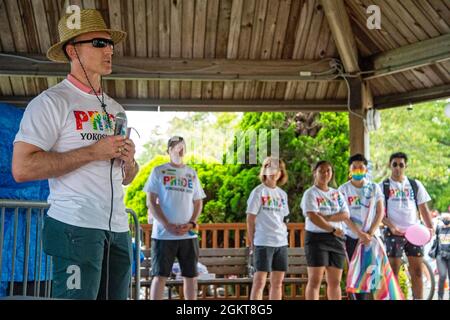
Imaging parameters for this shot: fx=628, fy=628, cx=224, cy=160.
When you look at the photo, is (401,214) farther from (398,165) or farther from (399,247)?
(398,165)

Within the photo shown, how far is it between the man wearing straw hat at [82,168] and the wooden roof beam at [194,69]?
4073 millimetres

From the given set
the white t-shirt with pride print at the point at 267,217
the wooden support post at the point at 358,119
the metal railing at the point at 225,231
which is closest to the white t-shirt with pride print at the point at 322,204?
the white t-shirt with pride print at the point at 267,217

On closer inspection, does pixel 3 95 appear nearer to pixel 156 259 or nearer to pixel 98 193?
pixel 156 259

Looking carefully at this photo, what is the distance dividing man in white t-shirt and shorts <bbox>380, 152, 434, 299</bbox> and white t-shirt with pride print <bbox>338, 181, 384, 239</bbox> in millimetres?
207

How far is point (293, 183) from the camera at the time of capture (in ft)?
30.6

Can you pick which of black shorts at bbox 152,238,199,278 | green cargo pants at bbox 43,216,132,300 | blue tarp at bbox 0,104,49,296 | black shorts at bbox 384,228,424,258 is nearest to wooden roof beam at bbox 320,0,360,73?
black shorts at bbox 384,228,424,258

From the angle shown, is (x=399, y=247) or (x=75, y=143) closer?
(x=75, y=143)

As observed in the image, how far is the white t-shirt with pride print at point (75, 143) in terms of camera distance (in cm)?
204

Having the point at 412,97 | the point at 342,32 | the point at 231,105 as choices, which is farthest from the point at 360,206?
the point at 231,105

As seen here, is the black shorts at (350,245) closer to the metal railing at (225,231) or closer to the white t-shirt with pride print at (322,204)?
the white t-shirt with pride print at (322,204)

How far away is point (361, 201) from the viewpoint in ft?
18.7

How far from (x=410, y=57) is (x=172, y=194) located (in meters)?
2.66
